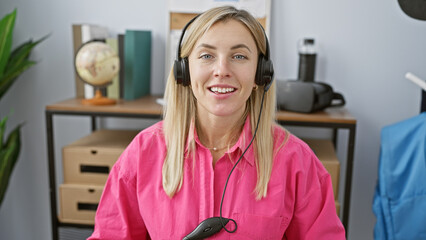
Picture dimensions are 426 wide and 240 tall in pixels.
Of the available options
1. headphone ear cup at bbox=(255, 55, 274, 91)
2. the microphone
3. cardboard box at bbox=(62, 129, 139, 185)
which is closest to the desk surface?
cardboard box at bbox=(62, 129, 139, 185)

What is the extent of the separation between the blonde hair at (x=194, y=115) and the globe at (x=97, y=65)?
1.98 ft

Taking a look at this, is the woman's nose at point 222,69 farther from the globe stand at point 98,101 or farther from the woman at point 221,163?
the globe stand at point 98,101

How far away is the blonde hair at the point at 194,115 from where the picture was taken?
3.34ft

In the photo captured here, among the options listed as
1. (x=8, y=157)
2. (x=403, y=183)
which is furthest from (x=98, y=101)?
(x=403, y=183)

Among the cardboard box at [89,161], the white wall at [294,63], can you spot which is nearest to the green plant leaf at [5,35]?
the white wall at [294,63]

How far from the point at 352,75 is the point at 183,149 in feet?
3.63

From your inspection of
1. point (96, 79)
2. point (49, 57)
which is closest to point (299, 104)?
point (96, 79)

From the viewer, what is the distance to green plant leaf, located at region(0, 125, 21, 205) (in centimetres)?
185

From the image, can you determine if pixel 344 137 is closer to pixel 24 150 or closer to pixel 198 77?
pixel 198 77

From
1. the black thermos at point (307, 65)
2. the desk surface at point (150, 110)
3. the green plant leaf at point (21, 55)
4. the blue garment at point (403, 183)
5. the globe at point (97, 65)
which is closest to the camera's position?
the blue garment at point (403, 183)

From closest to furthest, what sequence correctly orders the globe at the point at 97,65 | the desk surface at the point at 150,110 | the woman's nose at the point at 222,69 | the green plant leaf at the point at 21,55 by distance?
the woman's nose at the point at 222,69, the desk surface at the point at 150,110, the globe at the point at 97,65, the green plant leaf at the point at 21,55

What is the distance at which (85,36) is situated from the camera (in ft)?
5.93

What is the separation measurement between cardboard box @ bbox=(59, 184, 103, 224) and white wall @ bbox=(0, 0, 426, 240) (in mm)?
540

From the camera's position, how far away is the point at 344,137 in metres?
1.96
